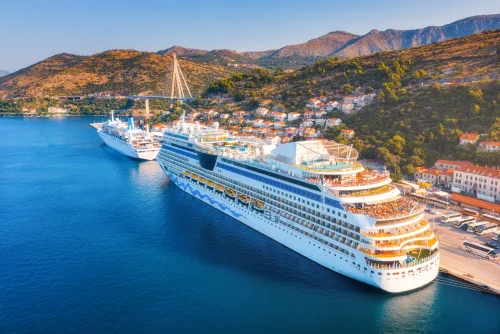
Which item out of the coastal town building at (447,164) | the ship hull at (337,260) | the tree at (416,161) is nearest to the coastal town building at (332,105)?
the tree at (416,161)

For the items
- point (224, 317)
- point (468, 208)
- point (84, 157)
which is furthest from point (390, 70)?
point (224, 317)

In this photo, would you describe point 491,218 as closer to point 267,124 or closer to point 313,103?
point 267,124

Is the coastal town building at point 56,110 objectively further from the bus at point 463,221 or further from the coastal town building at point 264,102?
the bus at point 463,221

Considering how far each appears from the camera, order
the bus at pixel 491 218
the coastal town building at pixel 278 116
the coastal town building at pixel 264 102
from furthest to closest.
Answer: the coastal town building at pixel 264 102 < the coastal town building at pixel 278 116 < the bus at pixel 491 218

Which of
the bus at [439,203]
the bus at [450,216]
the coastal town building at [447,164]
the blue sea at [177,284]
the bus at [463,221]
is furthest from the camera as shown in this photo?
the coastal town building at [447,164]

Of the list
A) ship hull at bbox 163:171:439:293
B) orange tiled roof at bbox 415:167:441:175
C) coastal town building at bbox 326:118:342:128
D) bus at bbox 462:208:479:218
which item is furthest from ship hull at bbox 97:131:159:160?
bus at bbox 462:208:479:218

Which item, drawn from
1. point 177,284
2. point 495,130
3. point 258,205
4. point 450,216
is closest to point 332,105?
point 495,130
